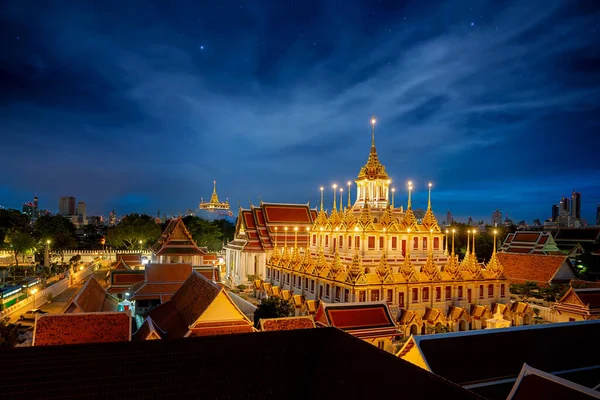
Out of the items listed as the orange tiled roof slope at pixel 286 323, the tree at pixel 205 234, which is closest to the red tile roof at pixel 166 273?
the orange tiled roof slope at pixel 286 323

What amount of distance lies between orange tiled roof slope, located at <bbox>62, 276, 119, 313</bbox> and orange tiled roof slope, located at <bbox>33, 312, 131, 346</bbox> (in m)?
4.13

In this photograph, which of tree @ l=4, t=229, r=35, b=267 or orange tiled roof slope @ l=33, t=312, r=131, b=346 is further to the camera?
tree @ l=4, t=229, r=35, b=267

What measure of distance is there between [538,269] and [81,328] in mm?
32642

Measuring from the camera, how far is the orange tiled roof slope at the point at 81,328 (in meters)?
12.0

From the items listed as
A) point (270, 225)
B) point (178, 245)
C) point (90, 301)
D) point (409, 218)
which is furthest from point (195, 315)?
point (270, 225)

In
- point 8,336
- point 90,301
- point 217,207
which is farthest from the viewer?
point 217,207

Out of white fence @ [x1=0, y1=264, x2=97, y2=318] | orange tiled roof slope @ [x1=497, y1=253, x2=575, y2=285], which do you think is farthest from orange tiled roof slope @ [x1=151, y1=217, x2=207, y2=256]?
orange tiled roof slope @ [x1=497, y1=253, x2=575, y2=285]

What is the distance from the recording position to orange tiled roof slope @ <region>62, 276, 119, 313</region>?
53.9ft

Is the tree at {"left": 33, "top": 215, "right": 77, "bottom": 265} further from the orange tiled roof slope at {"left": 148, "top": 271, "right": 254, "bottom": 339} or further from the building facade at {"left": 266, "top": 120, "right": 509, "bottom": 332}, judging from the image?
the orange tiled roof slope at {"left": 148, "top": 271, "right": 254, "bottom": 339}

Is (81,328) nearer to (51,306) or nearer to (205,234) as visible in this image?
(51,306)

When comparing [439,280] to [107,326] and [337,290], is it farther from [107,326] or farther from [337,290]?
[107,326]

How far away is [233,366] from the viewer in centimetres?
714

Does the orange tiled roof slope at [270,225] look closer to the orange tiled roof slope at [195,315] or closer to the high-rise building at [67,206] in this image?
the orange tiled roof slope at [195,315]

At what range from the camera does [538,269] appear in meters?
33.3
